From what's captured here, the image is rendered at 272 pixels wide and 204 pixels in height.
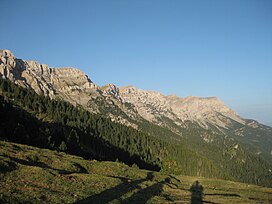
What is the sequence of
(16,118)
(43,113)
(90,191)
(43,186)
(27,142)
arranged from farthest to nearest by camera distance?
1. (43,113)
2. (16,118)
3. (27,142)
4. (90,191)
5. (43,186)

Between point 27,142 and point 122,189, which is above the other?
point 27,142

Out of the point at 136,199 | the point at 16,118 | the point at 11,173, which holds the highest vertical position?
the point at 16,118

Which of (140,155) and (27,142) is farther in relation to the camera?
(140,155)

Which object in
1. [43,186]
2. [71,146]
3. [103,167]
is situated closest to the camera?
[43,186]

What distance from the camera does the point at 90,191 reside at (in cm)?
3434

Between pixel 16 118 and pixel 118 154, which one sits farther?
pixel 118 154

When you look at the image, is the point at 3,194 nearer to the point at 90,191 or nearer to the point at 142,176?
the point at 90,191

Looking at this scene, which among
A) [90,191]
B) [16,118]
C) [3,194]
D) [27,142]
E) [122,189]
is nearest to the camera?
[3,194]

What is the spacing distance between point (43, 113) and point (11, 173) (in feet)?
472

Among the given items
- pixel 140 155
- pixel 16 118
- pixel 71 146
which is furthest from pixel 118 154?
pixel 16 118

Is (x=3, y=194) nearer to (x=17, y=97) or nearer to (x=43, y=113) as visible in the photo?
(x=43, y=113)

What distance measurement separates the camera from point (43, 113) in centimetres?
17000

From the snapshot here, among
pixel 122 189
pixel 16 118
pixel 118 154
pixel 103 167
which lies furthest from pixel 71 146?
pixel 122 189

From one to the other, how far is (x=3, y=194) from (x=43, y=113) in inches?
6032
